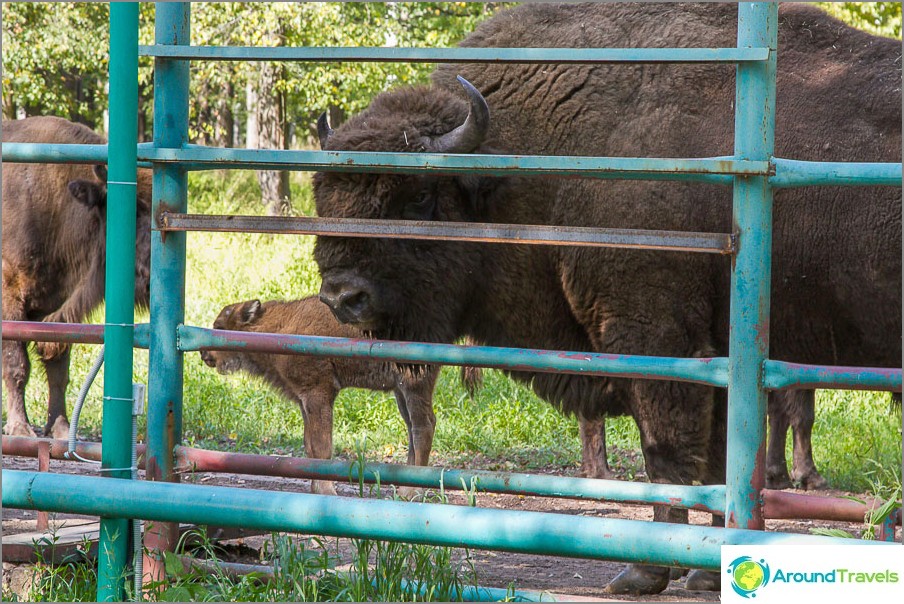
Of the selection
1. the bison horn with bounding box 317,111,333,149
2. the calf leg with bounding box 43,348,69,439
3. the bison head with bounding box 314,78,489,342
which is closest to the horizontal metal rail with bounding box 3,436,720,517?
the bison head with bounding box 314,78,489,342

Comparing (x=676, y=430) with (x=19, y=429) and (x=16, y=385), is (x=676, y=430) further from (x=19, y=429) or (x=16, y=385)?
(x=16, y=385)

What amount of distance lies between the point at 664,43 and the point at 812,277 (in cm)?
127

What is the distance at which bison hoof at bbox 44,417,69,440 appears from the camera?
815 centimetres

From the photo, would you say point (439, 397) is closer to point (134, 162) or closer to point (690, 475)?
A: point (690, 475)

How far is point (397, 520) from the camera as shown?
2.59 m

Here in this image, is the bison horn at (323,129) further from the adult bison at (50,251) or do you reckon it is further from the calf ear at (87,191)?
the adult bison at (50,251)

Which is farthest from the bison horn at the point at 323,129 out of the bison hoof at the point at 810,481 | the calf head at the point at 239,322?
the bison hoof at the point at 810,481

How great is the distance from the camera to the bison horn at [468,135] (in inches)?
171

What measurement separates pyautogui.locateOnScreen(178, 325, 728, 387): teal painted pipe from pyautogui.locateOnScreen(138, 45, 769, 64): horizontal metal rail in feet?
2.98

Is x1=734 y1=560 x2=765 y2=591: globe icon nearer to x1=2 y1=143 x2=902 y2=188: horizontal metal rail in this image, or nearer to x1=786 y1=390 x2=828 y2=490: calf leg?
x1=2 y1=143 x2=902 y2=188: horizontal metal rail

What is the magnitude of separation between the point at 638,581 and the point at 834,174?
→ 199 cm

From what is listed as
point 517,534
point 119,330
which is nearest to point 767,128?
point 517,534

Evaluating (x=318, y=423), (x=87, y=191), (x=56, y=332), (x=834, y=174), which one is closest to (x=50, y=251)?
(x=87, y=191)

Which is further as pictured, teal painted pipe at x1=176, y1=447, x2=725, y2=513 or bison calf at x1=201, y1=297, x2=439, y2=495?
bison calf at x1=201, y1=297, x2=439, y2=495
